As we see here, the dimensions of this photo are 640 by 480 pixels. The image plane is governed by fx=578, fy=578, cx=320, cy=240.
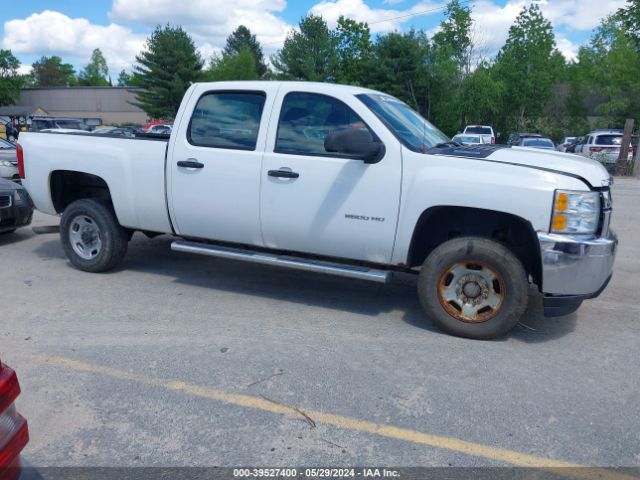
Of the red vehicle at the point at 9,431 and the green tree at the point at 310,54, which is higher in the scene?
the green tree at the point at 310,54

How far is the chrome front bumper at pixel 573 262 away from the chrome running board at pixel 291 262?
4.17ft

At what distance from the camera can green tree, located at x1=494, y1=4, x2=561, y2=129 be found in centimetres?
4291

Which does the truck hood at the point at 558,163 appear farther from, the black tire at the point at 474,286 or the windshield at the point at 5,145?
the windshield at the point at 5,145

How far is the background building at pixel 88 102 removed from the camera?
77438 millimetres

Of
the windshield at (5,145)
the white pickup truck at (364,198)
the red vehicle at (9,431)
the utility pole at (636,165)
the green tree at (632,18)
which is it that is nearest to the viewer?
the red vehicle at (9,431)

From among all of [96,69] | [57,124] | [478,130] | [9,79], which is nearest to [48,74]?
[96,69]

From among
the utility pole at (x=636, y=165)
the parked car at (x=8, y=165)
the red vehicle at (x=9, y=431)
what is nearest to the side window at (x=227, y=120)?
the red vehicle at (x=9, y=431)

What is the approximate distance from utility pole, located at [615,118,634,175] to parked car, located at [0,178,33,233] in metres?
20.7

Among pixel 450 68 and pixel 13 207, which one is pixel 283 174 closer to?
pixel 13 207

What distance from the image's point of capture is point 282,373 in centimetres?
405

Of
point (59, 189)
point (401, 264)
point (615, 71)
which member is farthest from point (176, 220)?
point (615, 71)

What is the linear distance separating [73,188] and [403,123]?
403cm

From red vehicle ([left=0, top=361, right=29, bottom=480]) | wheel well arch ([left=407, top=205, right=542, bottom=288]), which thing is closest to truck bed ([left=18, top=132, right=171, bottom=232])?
wheel well arch ([left=407, top=205, right=542, bottom=288])

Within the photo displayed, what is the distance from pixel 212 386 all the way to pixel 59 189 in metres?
3.96
